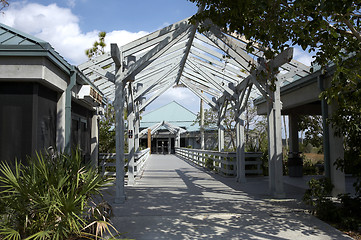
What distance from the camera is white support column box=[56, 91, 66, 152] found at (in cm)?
816

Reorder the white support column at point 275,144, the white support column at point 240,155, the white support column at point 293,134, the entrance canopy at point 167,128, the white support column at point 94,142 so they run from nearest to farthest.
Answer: the white support column at point 275,144 → the white support column at point 240,155 → the white support column at point 94,142 → the white support column at point 293,134 → the entrance canopy at point 167,128

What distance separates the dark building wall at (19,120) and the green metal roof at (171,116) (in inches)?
1380

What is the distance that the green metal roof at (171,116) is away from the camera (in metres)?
43.2

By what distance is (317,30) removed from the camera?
4.98 m

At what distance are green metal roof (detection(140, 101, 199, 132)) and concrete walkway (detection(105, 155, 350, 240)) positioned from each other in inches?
1293

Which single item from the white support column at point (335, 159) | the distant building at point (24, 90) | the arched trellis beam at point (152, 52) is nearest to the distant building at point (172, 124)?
the arched trellis beam at point (152, 52)

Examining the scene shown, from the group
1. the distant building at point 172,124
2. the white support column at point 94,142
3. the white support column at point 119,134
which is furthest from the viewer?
the distant building at point 172,124

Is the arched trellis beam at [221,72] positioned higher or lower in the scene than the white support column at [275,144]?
higher

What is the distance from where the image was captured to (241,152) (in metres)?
12.1

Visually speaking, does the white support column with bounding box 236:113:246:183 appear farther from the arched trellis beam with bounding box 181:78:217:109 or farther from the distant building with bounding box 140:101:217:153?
the distant building with bounding box 140:101:217:153

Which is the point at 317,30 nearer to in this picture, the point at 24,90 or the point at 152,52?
the point at 152,52

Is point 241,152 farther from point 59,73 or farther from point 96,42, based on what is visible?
point 96,42

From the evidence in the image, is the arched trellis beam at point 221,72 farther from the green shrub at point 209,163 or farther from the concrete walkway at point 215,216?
the concrete walkway at point 215,216

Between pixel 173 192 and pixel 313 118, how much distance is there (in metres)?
11.6
